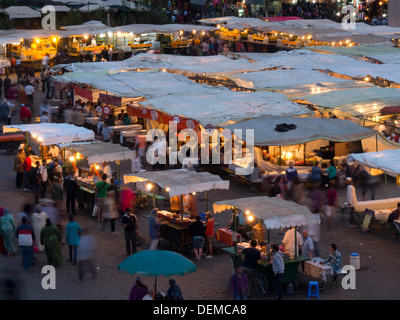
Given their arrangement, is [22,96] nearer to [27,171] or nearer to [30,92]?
[30,92]

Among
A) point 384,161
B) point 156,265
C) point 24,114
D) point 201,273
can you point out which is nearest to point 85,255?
point 201,273

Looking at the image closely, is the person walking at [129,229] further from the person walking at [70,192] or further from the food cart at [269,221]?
the person walking at [70,192]

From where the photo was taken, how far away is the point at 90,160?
19375 mm

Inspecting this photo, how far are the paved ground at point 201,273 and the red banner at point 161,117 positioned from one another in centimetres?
473

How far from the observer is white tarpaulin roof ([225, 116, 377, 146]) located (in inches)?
815

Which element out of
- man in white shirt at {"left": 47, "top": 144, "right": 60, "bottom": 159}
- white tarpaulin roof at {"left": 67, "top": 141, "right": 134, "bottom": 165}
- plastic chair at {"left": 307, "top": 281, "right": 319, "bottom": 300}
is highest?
white tarpaulin roof at {"left": 67, "top": 141, "right": 134, "bottom": 165}

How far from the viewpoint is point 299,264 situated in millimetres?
14961

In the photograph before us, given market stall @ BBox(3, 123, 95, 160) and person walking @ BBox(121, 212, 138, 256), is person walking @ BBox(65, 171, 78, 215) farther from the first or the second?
person walking @ BBox(121, 212, 138, 256)

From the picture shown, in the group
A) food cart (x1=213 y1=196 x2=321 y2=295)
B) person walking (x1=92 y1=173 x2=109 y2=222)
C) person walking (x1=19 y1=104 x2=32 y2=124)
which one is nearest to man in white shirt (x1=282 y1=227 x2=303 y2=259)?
food cart (x1=213 y1=196 x2=321 y2=295)

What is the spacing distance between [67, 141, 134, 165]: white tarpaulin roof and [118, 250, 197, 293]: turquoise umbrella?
24.8 feet

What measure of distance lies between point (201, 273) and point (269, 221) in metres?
1.86

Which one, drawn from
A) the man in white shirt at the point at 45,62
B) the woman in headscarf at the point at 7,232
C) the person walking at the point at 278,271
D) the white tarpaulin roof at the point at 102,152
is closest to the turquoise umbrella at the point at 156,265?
the person walking at the point at 278,271

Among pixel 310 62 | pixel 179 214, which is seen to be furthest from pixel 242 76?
pixel 179 214

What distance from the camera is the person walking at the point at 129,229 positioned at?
15703 mm
